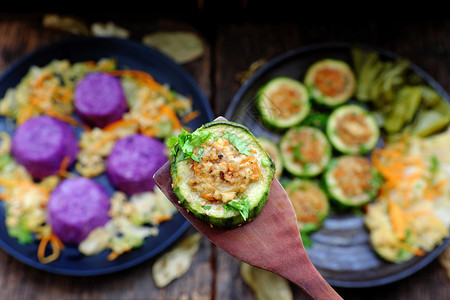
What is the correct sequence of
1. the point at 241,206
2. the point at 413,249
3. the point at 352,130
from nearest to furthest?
the point at 241,206 < the point at 413,249 < the point at 352,130

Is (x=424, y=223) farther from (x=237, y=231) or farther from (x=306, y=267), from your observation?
(x=237, y=231)

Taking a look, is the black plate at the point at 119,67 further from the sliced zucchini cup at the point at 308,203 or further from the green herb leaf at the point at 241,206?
the green herb leaf at the point at 241,206

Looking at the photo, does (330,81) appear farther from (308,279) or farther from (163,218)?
(308,279)

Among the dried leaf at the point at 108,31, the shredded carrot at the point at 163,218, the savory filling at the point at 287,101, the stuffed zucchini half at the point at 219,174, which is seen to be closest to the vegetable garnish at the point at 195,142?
the stuffed zucchini half at the point at 219,174

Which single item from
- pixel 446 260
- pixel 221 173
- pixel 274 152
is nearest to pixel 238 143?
pixel 221 173

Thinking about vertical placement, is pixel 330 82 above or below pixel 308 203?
above

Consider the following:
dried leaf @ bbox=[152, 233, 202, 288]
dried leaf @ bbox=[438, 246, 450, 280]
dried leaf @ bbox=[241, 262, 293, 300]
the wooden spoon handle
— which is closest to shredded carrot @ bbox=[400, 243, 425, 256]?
dried leaf @ bbox=[438, 246, 450, 280]
